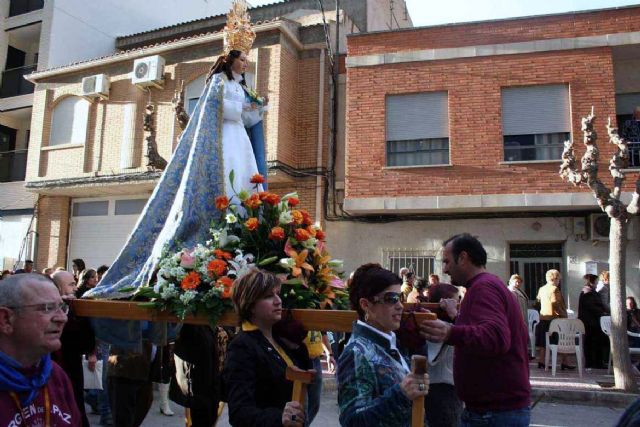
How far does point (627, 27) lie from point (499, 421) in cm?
1279

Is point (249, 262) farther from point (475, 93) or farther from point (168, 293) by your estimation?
point (475, 93)

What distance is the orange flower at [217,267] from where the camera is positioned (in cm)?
337


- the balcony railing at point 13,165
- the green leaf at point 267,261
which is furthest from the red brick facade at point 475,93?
the balcony railing at point 13,165

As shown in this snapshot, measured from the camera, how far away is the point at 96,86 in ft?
56.8

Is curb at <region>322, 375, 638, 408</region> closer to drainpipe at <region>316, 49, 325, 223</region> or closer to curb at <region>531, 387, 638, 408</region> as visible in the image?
curb at <region>531, 387, 638, 408</region>

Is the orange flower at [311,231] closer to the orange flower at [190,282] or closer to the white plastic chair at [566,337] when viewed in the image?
the orange flower at [190,282]

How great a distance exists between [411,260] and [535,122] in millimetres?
4309

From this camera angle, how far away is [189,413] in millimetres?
4352

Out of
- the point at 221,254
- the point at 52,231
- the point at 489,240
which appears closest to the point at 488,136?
the point at 489,240

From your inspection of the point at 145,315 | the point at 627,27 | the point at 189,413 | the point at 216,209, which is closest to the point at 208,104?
the point at 216,209

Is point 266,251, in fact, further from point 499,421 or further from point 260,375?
point 499,421

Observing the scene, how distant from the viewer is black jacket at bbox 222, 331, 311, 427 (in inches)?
95.9

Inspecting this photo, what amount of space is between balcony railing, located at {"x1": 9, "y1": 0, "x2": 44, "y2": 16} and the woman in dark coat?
1959cm

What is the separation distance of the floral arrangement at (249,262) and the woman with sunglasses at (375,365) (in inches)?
29.9
